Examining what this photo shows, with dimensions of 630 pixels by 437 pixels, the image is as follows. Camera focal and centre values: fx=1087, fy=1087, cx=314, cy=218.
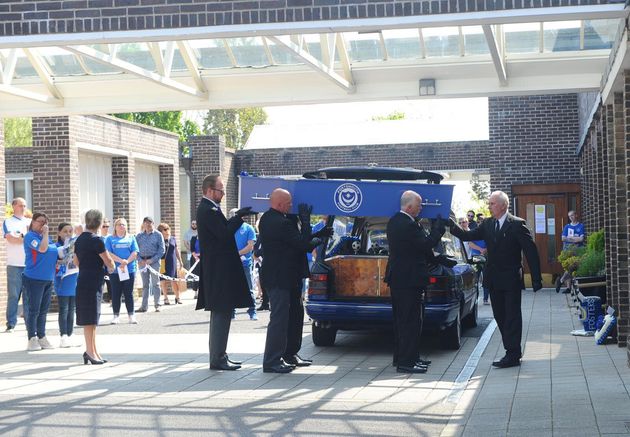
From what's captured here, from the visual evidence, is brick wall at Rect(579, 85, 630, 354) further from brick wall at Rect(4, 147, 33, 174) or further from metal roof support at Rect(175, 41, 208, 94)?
brick wall at Rect(4, 147, 33, 174)

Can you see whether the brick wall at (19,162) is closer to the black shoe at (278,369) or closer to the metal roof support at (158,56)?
the metal roof support at (158,56)

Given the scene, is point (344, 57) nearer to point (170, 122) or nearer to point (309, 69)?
point (309, 69)

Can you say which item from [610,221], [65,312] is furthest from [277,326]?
[610,221]

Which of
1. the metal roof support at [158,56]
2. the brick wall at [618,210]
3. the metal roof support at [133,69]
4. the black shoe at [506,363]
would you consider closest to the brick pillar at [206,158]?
the metal roof support at [133,69]

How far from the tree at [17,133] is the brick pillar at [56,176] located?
5371cm

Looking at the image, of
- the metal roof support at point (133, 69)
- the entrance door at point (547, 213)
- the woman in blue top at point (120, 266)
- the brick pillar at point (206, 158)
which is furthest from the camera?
the brick pillar at point (206, 158)

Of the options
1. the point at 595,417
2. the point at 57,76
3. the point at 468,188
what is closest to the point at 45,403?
the point at 595,417

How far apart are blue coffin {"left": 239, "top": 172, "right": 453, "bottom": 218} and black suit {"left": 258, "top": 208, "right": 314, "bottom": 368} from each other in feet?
2.93

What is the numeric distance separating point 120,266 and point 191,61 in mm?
3729

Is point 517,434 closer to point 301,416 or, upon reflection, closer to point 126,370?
point 301,416

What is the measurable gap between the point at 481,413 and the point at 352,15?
433cm

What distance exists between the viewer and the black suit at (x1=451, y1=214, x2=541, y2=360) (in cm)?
1145

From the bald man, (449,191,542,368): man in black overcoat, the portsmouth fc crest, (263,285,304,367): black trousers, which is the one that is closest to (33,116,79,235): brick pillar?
the portsmouth fc crest

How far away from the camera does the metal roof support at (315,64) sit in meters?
13.5
